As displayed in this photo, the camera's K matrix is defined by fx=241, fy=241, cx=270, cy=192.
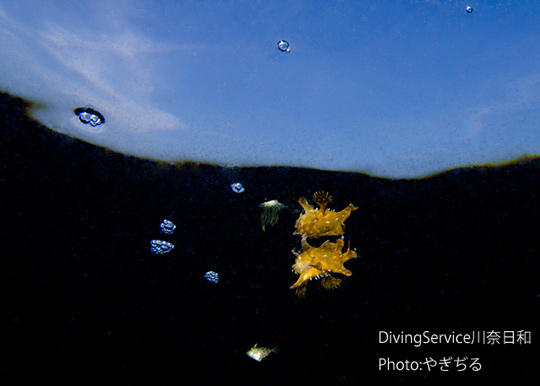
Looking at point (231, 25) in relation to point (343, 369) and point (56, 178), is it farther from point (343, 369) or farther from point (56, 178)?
point (343, 369)

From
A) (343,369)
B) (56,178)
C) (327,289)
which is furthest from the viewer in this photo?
(327,289)

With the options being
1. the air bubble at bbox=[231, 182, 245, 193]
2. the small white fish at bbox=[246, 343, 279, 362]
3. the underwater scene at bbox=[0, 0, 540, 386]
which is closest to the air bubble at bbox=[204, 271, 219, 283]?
the underwater scene at bbox=[0, 0, 540, 386]

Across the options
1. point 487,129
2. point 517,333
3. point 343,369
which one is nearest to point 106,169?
point 343,369

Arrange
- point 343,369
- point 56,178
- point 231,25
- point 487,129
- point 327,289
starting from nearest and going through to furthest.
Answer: point 231,25, point 487,129, point 56,178, point 343,369, point 327,289

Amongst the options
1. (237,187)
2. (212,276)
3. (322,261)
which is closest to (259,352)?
(212,276)

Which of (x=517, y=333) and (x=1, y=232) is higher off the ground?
(x=1, y=232)

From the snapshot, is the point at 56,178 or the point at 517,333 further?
the point at 517,333

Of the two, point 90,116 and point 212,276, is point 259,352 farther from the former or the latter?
point 90,116
